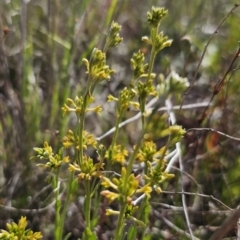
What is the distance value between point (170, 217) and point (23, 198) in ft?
1.64

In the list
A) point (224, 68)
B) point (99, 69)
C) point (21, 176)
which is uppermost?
point (224, 68)

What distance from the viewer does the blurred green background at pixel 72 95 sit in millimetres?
1651

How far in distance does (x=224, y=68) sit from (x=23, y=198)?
3.18 feet

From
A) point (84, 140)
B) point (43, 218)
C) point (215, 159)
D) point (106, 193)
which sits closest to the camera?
point (106, 193)

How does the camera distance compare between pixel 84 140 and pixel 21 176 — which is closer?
pixel 84 140

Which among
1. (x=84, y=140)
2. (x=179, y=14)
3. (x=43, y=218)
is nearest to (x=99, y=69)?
(x=84, y=140)

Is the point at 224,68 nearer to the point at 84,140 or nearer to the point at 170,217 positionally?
the point at 170,217

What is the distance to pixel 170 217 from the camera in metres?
1.62

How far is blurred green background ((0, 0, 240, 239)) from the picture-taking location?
165cm

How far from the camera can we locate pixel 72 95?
1903 millimetres

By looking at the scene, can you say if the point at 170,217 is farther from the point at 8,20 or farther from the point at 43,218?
the point at 8,20

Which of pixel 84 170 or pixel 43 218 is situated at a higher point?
pixel 84 170

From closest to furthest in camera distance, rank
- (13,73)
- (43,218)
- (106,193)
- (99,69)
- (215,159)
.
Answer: (106,193) < (99,69) < (43,218) < (215,159) < (13,73)

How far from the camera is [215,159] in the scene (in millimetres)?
1739
